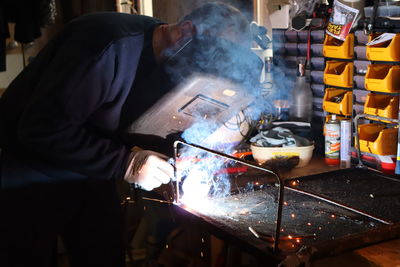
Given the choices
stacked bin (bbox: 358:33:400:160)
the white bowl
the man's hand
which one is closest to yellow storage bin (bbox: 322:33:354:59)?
stacked bin (bbox: 358:33:400:160)

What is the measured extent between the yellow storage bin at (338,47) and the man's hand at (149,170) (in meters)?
1.08

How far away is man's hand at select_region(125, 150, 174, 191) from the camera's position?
80.8 inches

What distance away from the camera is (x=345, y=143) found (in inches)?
99.9

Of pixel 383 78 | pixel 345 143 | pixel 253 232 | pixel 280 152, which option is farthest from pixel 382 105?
pixel 253 232

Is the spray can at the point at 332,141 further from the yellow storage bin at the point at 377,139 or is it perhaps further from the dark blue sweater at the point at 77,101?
the dark blue sweater at the point at 77,101

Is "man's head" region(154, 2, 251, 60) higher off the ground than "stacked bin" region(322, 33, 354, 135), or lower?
higher

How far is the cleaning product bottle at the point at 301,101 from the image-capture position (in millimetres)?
2941

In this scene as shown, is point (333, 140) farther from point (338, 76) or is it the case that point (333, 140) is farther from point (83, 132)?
point (83, 132)

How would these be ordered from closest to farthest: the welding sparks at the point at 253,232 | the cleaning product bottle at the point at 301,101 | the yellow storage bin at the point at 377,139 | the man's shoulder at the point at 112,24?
the welding sparks at the point at 253,232, the man's shoulder at the point at 112,24, the yellow storage bin at the point at 377,139, the cleaning product bottle at the point at 301,101

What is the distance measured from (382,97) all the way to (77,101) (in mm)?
1388

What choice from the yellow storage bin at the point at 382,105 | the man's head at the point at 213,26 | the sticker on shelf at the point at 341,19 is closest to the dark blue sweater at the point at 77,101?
the man's head at the point at 213,26

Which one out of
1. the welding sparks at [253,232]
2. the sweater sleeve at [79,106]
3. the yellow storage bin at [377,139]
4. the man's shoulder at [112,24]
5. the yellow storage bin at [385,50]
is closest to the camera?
the welding sparks at [253,232]

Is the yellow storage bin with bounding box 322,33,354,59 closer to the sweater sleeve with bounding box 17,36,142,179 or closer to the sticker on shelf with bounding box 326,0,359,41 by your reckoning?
the sticker on shelf with bounding box 326,0,359,41

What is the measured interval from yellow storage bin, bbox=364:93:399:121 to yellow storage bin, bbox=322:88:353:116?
0.62ft
